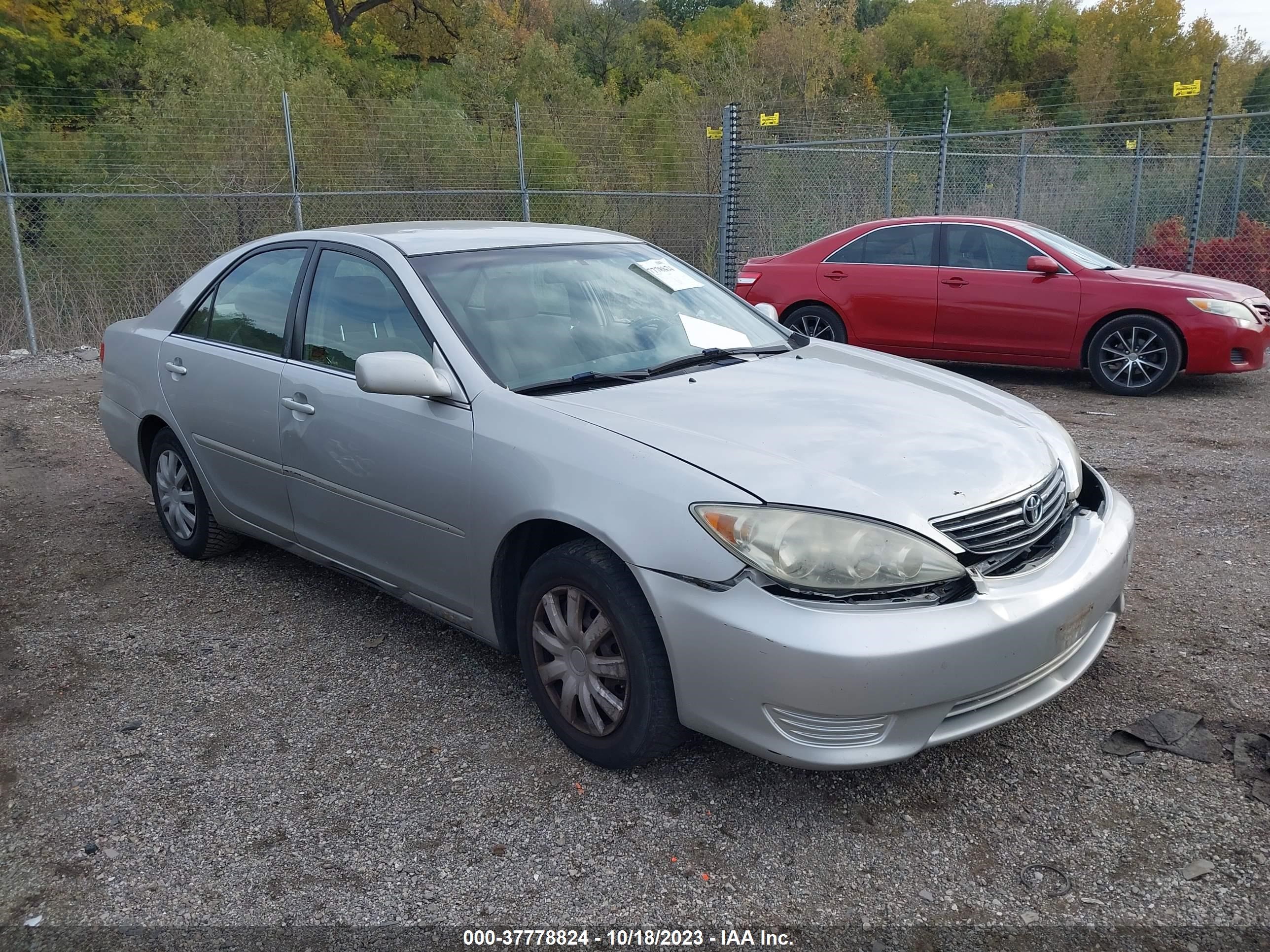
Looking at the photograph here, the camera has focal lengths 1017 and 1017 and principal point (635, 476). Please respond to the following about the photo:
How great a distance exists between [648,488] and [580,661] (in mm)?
583

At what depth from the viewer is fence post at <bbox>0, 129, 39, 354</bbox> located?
405 inches

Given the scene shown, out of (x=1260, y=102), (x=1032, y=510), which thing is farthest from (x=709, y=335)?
(x=1260, y=102)

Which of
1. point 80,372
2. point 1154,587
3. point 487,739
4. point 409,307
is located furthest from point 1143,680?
point 80,372

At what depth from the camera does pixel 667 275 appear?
416 centimetres

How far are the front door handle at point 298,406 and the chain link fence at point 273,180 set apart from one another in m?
7.64

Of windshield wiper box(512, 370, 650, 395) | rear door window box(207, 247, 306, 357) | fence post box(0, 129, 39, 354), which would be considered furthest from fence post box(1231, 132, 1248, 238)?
fence post box(0, 129, 39, 354)

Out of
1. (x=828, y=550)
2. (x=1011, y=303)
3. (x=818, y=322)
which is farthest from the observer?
(x=818, y=322)

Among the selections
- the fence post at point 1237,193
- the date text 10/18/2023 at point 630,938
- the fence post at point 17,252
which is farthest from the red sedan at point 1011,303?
the fence post at point 1237,193

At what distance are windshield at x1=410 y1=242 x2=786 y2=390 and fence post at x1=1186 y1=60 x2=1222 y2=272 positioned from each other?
954 cm

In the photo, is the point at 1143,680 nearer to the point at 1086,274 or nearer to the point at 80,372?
the point at 1086,274

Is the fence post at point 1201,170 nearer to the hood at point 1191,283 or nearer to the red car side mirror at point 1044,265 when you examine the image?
the hood at point 1191,283

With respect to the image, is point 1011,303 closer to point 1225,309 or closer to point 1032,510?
point 1225,309

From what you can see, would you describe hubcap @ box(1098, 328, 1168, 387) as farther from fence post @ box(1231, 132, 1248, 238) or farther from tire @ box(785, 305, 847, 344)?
fence post @ box(1231, 132, 1248, 238)

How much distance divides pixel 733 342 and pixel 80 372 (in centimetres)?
884
